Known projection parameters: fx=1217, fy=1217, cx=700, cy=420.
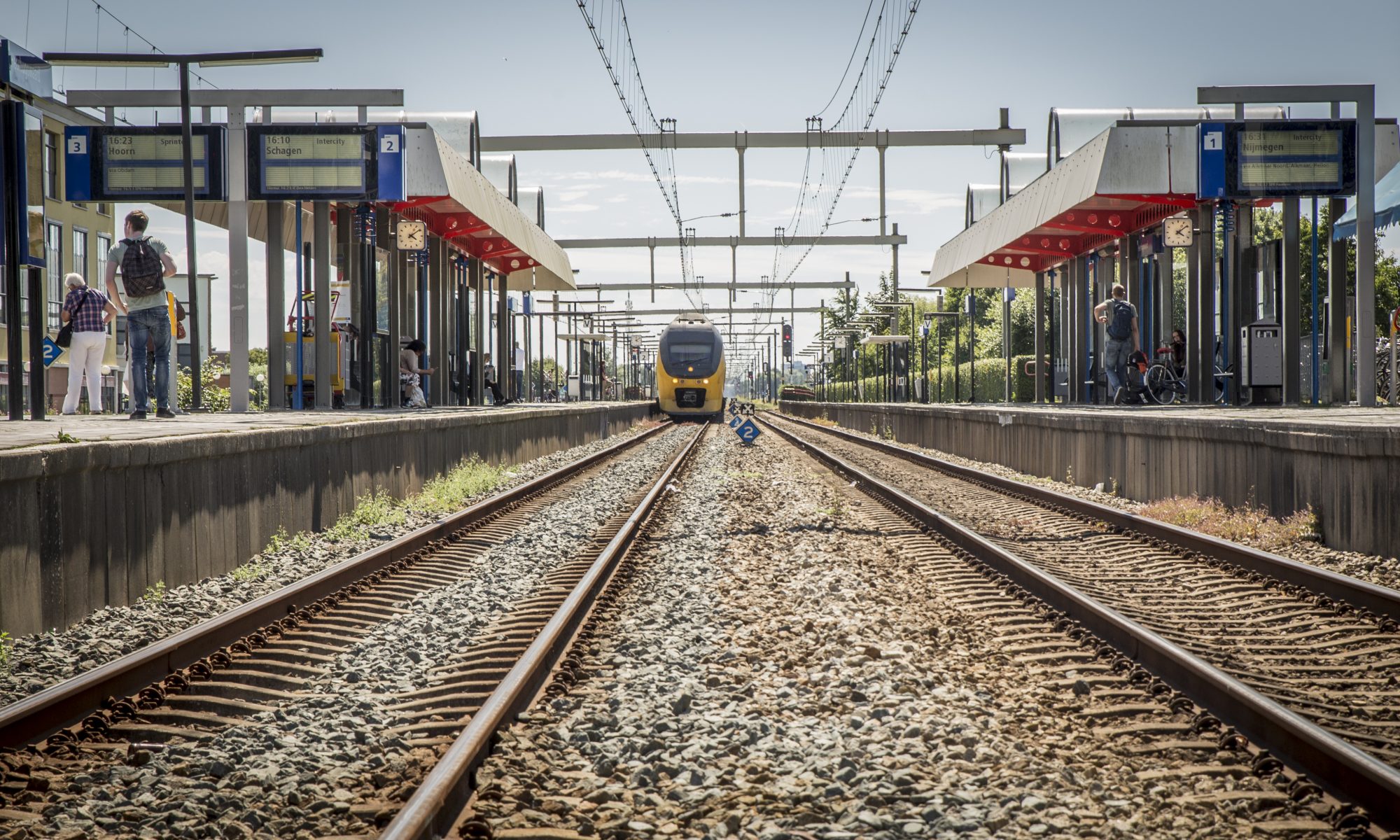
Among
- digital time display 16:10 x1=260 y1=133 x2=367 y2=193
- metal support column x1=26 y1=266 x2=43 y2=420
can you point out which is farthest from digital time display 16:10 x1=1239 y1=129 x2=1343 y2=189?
metal support column x1=26 y1=266 x2=43 y2=420

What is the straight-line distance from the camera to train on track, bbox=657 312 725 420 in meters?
42.3

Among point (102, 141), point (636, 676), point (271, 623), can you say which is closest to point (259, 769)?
point (636, 676)

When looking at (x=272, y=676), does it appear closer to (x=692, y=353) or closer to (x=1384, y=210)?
(x=1384, y=210)

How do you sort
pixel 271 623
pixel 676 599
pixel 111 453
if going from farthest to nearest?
pixel 676 599, pixel 111 453, pixel 271 623

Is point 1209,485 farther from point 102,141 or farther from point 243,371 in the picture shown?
point 102,141

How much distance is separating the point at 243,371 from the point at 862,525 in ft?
37.4

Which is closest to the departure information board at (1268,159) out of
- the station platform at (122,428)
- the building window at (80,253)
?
the station platform at (122,428)

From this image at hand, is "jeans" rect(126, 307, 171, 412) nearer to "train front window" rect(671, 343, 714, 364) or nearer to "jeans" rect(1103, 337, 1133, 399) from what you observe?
"jeans" rect(1103, 337, 1133, 399)

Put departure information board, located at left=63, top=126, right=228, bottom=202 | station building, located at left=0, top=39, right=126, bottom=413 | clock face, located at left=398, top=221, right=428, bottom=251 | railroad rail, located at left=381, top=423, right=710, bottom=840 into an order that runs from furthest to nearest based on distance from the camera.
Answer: station building, located at left=0, top=39, right=126, bottom=413 → clock face, located at left=398, top=221, right=428, bottom=251 → departure information board, located at left=63, top=126, right=228, bottom=202 → railroad rail, located at left=381, top=423, right=710, bottom=840

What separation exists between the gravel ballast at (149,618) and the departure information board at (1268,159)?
1549 centimetres

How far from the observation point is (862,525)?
1132 cm

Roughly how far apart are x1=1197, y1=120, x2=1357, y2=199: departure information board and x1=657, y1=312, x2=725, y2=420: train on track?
77.8 ft

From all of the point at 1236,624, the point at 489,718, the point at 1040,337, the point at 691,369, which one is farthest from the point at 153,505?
the point at 691,369

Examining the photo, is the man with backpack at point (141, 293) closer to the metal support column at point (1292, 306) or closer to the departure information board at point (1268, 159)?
the departure information board at point (1268, 159)
